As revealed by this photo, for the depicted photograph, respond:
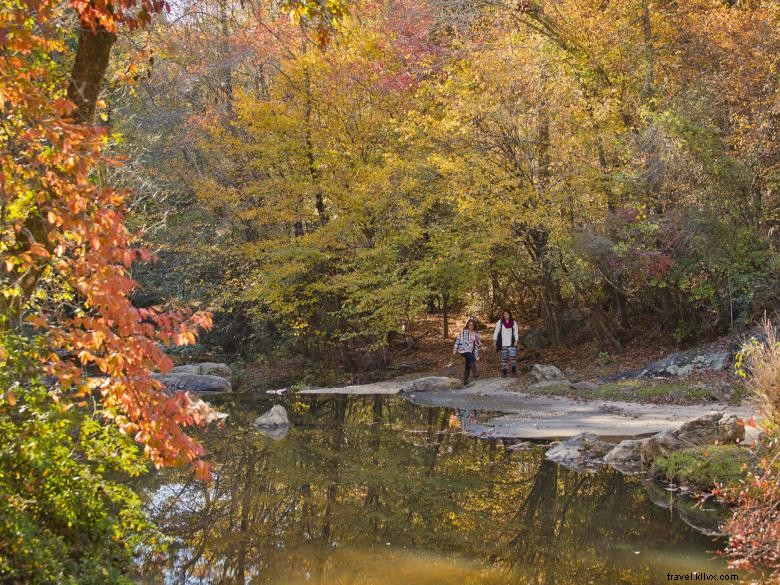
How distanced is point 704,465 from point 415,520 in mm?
3209

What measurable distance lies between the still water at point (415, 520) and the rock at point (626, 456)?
1.01 ft

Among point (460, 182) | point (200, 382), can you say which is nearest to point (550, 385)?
point (460, 182)

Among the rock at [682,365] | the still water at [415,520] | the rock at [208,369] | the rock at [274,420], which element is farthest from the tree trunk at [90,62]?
the rock at [208,369]

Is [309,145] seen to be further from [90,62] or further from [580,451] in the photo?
[90,62]

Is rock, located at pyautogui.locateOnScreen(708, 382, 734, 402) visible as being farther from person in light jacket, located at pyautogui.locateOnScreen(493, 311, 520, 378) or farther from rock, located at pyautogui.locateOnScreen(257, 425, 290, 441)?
rock, located at pyautogui.locateOnScreen(257, 425, 290, 441)

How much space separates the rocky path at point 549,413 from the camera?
11.3 meters

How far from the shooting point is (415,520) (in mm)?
7668

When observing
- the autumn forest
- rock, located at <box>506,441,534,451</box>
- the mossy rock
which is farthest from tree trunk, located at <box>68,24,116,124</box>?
rock, located at <box>506,441,534,451</box>

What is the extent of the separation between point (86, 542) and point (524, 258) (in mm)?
16312

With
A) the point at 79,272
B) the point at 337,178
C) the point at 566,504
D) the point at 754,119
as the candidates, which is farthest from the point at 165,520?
the point at 754,119

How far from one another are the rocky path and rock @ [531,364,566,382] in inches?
31.1

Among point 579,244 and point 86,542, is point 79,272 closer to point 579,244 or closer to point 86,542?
point 86,542

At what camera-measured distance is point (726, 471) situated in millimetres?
7730

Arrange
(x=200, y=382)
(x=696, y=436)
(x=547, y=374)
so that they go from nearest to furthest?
(x=696, y=436) < (x=547, y=374) < (x=200, y=382)
